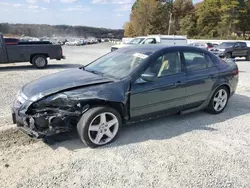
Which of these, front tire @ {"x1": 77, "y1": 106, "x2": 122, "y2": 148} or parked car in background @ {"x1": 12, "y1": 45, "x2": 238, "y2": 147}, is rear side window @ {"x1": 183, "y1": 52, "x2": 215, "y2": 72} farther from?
front tire @ {"x1": 77, "y1": 106, "x2": 122, "y2": 148}

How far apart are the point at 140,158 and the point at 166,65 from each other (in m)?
1.75

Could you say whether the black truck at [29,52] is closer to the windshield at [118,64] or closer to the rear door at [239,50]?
the windshield at [118,64]

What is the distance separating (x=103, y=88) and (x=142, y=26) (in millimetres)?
58931

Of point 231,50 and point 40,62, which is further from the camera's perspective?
point 231,50

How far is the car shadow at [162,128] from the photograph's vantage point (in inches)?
143

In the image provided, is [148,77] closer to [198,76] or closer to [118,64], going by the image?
[118,64]

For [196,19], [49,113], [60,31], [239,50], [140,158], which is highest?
[196,19]

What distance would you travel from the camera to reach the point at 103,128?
3.53 metres

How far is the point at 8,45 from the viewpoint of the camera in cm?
1082

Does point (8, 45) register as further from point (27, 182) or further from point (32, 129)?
point (27, 182)

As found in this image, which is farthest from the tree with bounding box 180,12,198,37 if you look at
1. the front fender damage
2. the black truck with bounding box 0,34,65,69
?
the front fender damage

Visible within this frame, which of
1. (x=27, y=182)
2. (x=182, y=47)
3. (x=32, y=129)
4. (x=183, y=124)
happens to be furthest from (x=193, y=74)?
(x=27, y=182)

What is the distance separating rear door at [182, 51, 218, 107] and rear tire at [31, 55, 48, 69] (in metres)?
8.97

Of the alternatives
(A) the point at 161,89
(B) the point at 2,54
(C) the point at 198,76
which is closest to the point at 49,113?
(A) the point at 161,89
